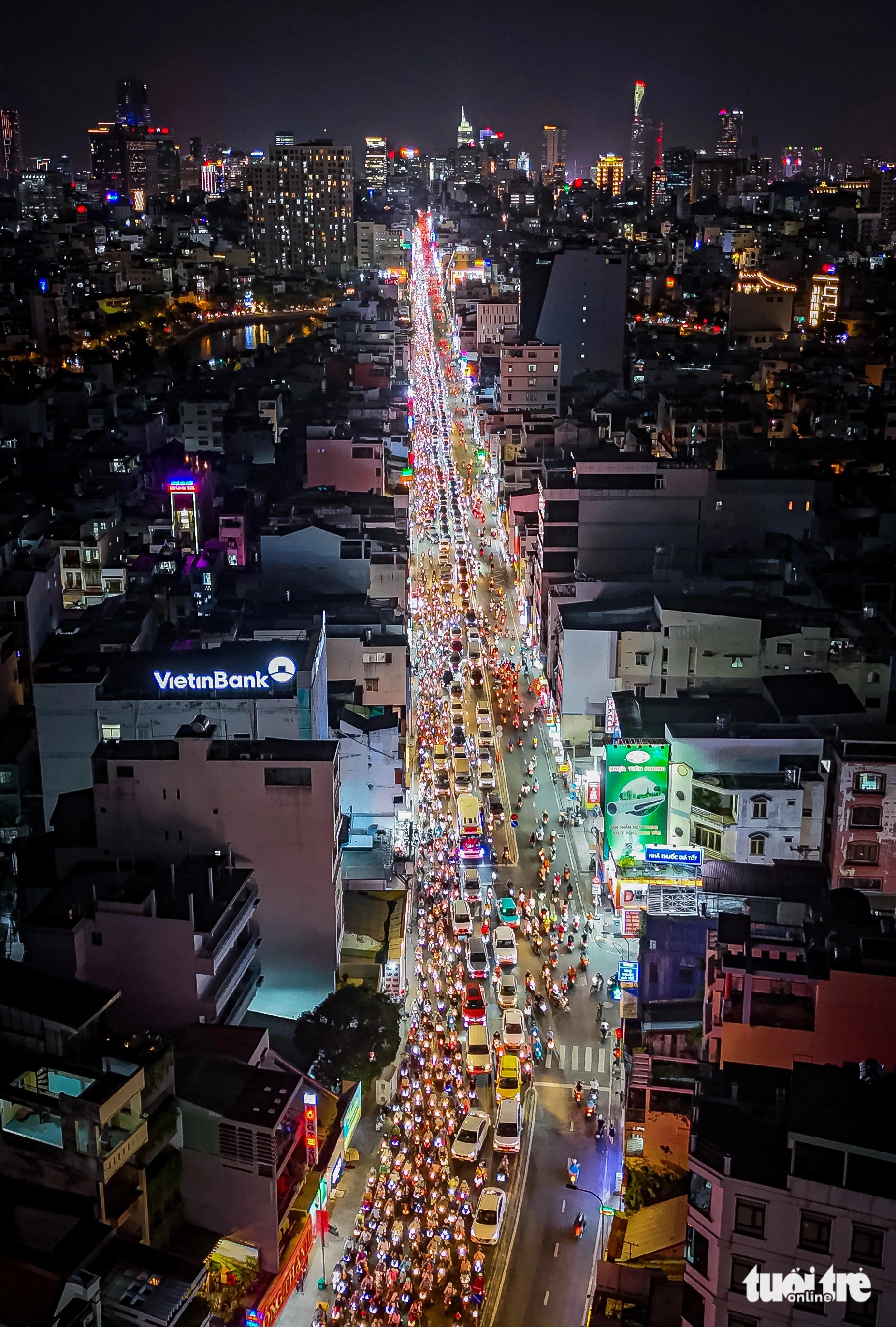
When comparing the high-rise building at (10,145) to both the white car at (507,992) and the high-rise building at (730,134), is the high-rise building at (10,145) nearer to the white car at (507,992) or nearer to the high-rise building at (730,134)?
the high-rise building at (730,134)

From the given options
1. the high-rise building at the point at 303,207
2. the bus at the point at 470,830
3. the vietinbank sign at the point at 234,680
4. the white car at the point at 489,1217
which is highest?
the high-rise building at the point at 303,207

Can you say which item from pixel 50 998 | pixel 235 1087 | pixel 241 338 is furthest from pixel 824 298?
pixel 50 998

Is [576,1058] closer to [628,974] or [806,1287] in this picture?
[628,974]

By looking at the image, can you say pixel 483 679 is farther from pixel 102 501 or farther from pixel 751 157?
pixel 751 157

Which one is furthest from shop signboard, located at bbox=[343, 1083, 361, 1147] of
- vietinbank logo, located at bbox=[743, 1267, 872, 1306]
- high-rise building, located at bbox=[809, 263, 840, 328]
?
high-rise building, located at bbox=[809, 263, 840, 328]

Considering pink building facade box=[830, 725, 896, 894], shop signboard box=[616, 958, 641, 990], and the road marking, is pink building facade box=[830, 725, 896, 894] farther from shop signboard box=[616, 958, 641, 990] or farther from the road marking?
the road marking

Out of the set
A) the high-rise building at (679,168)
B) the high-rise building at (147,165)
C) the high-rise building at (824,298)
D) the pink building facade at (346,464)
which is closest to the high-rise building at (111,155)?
the high-rise building at (147,165)

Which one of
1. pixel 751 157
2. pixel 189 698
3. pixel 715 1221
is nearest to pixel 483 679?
pixel 189 698
